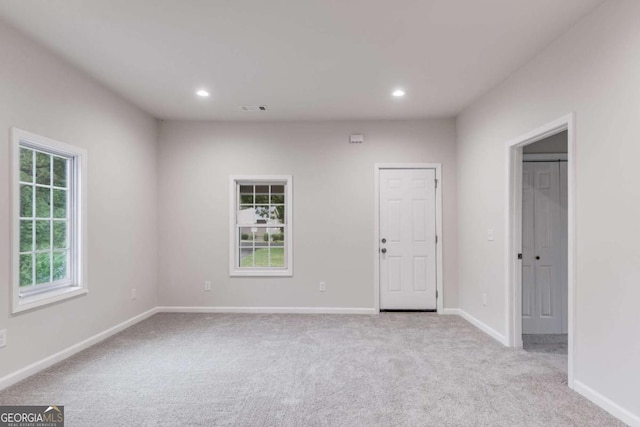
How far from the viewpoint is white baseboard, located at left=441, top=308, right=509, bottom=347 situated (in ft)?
12.3

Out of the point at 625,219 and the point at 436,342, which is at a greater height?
the point at 625,219

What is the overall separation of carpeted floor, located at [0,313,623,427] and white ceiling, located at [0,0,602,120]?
2659 millimetres

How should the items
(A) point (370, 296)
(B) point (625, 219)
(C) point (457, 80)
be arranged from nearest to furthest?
1. (B) point (625, 219)
2. (C) point (457, 80)
3. (A) point (370, 296)

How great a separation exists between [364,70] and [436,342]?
2.80 metres

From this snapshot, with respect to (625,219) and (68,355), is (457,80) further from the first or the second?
(68,355)

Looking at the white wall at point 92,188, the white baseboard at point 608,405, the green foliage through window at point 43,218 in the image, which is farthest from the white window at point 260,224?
the white baseboard at point 608,405

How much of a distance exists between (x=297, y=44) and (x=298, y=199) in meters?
2.46

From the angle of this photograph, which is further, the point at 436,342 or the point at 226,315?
the point at 226,315

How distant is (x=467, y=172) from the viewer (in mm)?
4723

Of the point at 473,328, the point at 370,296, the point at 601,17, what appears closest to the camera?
the point at 601,17

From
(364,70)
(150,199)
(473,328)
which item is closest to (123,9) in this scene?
(364,70)

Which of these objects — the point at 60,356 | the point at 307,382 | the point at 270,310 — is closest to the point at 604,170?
the point at 307,382

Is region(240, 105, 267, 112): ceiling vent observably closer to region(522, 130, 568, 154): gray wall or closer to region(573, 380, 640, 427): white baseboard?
region(522, 130, 568, 154): gray wall

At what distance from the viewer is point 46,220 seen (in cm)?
326
